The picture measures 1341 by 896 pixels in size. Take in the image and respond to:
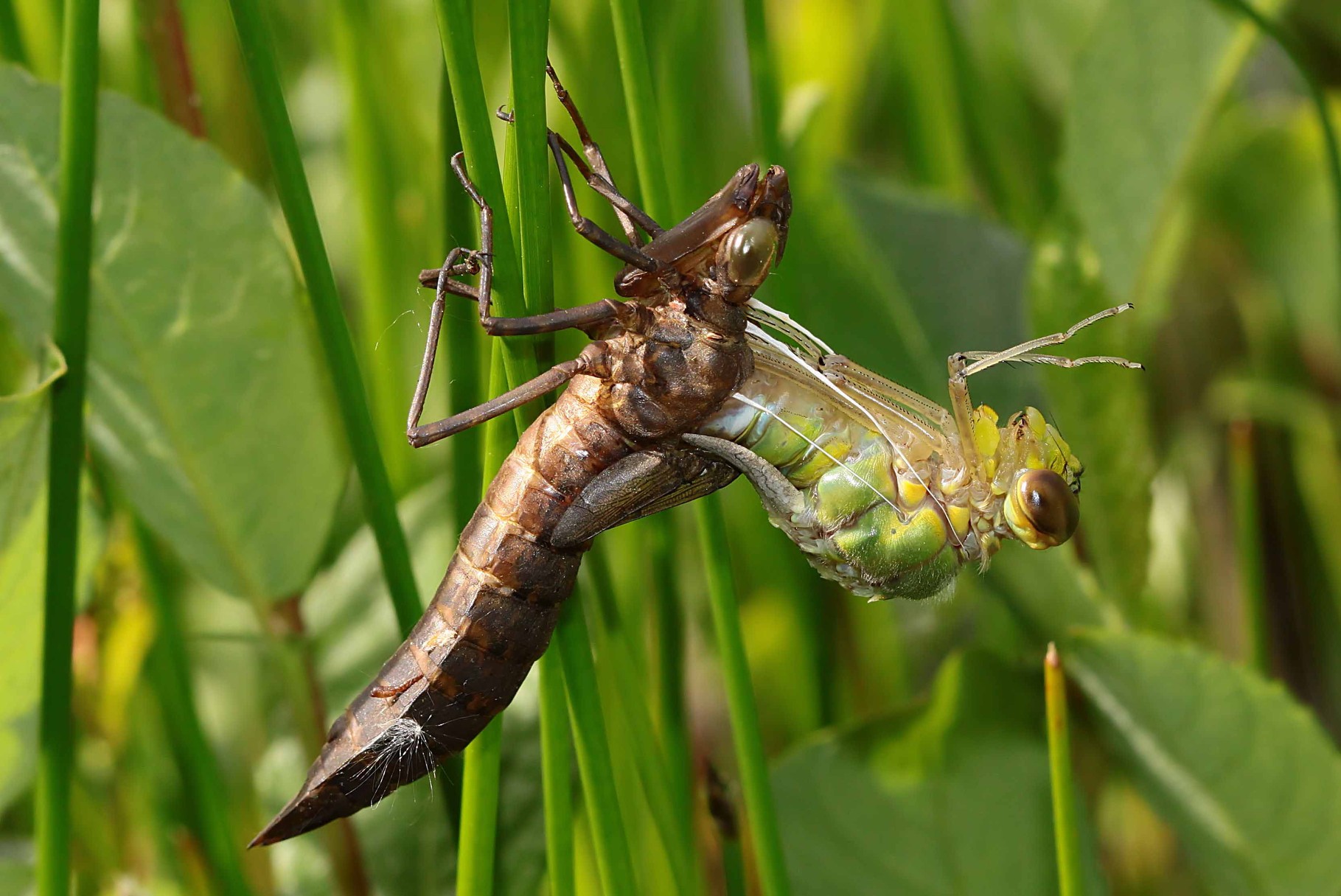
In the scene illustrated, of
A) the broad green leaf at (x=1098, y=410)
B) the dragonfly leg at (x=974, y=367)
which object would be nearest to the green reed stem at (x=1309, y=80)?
the broad green leaf at (x=1098, y=410)

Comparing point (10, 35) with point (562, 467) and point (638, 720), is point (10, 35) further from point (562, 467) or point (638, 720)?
point (638, 720)

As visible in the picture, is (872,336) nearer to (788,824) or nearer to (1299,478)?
(788,824)

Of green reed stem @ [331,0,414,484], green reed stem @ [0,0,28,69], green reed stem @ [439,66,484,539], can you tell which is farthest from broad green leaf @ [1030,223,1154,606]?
green reed stem @ [0,0,28,69]

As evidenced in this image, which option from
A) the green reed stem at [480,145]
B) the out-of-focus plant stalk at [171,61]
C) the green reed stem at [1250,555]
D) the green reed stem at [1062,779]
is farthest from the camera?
the green reed stem at [1250,555]

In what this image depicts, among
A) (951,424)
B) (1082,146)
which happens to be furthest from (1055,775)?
(1082,146)

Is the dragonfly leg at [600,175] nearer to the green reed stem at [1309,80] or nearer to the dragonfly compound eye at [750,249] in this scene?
the dragonfly compound eye at [750,249]

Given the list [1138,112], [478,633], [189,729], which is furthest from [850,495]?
[1138,112]
